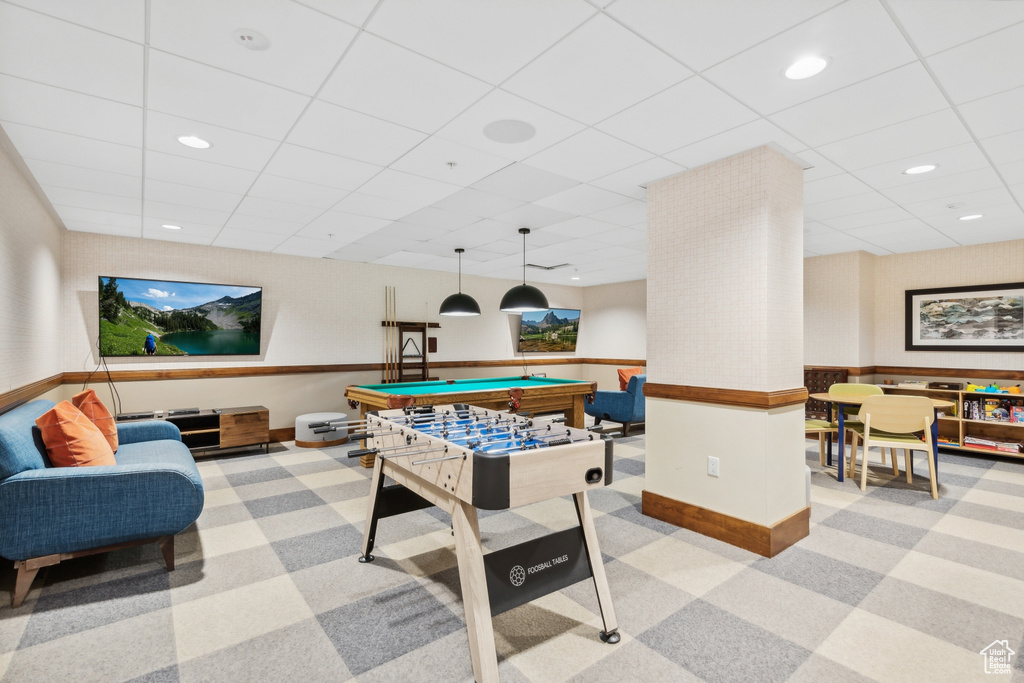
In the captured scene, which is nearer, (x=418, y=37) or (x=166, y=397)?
(x=418, y=37)

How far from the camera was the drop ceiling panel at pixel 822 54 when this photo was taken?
1.86 metres

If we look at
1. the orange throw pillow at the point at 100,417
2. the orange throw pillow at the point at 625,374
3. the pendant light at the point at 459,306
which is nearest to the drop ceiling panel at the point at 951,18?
the pendant light at the point at 459,306

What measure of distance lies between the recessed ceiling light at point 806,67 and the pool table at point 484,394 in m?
3.60

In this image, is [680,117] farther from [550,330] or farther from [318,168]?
[550,330]

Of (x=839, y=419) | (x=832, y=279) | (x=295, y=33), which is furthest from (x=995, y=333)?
(x=295, y=33)

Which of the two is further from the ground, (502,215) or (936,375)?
(502,215)

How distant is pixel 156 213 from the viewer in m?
4.55

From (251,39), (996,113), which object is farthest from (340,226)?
(996,113)

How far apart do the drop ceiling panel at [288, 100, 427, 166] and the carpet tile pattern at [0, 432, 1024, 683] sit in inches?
100

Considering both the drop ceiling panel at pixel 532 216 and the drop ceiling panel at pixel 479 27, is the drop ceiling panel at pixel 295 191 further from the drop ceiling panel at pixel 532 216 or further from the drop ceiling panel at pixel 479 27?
the drop ceiling panel at pixel 479 27

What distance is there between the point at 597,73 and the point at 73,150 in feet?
10.7

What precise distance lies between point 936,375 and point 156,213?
8.99 metres

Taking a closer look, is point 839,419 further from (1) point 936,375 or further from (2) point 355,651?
(2) point 355,651

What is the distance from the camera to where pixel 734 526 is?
124 inches
